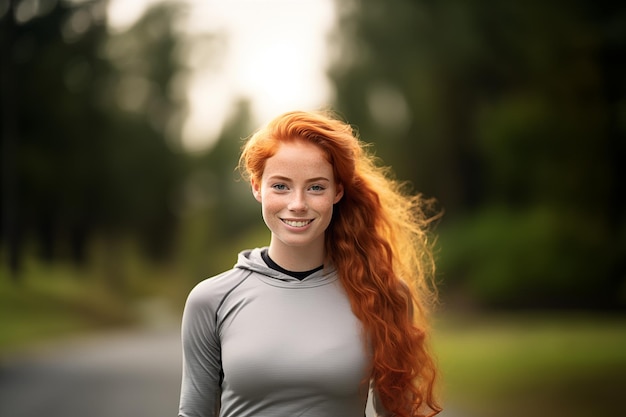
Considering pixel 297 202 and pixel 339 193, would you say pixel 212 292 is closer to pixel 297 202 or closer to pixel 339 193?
pixel 297 202

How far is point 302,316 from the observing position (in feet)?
8.21

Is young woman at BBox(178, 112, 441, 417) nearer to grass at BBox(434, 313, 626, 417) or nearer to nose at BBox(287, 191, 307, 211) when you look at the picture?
nose at BBox(287, 191, 307, 211)

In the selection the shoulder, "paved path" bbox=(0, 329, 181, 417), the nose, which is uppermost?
the nose

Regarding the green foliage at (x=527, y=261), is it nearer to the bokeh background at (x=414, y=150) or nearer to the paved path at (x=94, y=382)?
the bokeh background at (x=414, y=150)

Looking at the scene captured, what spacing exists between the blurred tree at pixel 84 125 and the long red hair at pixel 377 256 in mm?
21504

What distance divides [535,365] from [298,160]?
12474mm

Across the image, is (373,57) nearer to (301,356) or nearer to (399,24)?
(399,24)

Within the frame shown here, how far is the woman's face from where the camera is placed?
2.50m

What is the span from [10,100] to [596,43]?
15111mm

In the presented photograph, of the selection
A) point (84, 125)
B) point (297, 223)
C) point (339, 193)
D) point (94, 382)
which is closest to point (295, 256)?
point (297, 223)

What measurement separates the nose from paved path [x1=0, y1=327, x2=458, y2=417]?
6947 millimetres

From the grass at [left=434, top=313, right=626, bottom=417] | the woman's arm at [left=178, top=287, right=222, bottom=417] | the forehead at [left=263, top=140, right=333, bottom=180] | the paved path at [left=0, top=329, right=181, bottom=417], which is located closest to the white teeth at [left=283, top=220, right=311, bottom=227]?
the forehead at [left=263, top=140, right=333, bottom=180]

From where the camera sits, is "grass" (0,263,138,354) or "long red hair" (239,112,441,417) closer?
"long red hair" (239,112,441,417)

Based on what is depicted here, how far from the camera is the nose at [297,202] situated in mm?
2486
